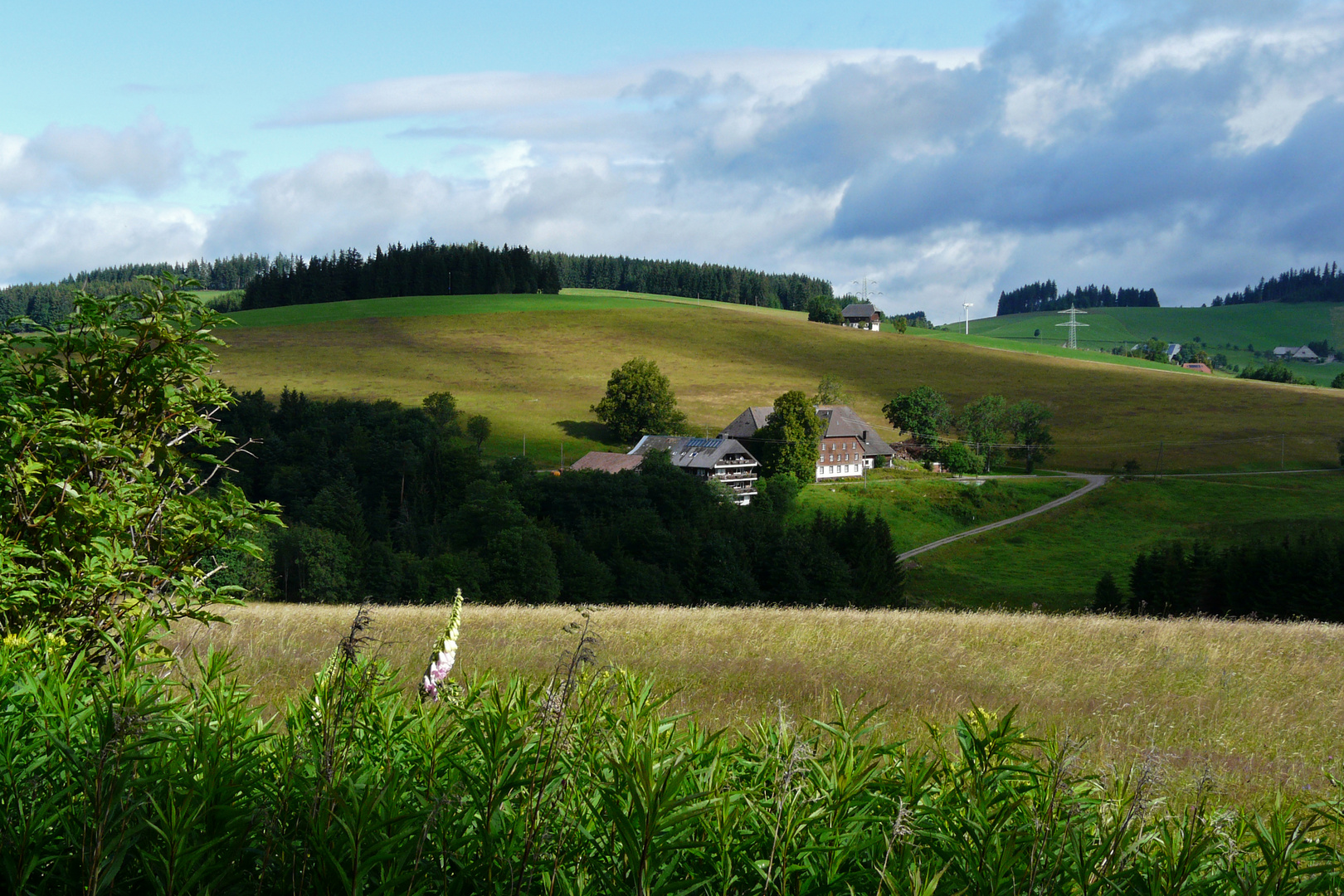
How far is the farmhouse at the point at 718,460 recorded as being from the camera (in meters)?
78.7

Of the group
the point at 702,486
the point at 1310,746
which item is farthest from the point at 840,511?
the point at 1310,746

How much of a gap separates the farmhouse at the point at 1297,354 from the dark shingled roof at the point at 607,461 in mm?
158922

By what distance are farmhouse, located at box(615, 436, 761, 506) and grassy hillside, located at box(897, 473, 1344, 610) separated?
832 inches

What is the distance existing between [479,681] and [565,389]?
9655 cm

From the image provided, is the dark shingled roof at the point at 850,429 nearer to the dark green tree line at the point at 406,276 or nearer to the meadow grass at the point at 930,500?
the meadow grass at the point at 930,500

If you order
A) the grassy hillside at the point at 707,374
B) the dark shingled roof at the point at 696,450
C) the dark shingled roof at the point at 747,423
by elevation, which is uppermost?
the grassy hillside at the point at 707,374

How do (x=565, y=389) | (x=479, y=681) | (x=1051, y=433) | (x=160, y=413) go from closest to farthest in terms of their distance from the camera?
(x=479, y=681), (x=160, y=413), (x=1051, y=433), (x=565, y=389)

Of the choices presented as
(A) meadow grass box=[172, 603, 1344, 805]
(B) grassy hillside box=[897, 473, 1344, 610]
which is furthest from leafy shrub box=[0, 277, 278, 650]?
(B) grassy hillside box=[897, 473, 1344, 610]

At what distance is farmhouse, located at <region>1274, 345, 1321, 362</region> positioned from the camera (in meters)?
180

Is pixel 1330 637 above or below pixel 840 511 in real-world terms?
above

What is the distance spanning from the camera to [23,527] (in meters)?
5.65

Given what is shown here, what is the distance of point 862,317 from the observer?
6073 inches

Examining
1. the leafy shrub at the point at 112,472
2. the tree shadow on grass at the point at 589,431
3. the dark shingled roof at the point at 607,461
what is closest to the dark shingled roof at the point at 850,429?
the dark shingled roof at the point at 607,461

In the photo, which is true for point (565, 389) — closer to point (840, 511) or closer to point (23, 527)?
point (840, 511)
